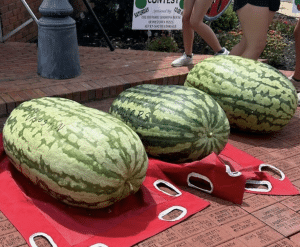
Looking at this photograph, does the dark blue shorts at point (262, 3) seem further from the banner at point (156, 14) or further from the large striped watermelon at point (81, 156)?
the banner at point (156, 14)

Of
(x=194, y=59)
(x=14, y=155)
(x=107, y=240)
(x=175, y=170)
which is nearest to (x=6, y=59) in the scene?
(x=194, y=59)

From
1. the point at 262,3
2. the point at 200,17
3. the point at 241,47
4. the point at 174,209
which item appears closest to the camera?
the point at 174,209

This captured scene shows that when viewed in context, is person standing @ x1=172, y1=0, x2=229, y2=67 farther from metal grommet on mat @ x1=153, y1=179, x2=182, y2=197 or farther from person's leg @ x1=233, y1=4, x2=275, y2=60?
metal grommet on mat @ x1=153, y1=179, x2=182, y2=197

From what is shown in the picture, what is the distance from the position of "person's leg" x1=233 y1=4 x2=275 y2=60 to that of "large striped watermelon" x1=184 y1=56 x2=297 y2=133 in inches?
24.6

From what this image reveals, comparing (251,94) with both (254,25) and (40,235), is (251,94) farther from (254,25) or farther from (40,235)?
(40,235)

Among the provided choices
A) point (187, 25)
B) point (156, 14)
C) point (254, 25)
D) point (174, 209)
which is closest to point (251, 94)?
point (254, 25)

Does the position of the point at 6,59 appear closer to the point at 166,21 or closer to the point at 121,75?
the point at 121,75

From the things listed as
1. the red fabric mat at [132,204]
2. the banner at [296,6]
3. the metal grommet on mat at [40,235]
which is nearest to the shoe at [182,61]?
the red fabric mat at [132,204]

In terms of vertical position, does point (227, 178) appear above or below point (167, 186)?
above

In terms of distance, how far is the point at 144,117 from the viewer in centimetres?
308

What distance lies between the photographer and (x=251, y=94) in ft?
12.1

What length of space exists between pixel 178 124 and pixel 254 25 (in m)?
1.99

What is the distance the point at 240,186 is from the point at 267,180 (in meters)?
0.41

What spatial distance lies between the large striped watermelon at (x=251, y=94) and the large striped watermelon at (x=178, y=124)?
59cm
